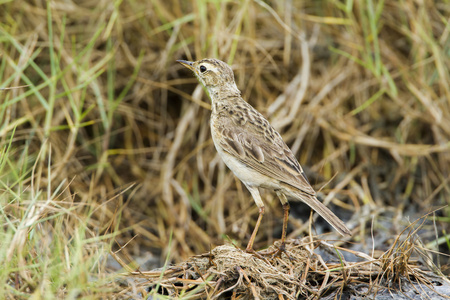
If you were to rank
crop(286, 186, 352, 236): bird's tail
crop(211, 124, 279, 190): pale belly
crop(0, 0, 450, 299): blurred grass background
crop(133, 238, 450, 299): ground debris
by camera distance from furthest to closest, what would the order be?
crop(0, 0, 450, 299): blurred grass background
crop(211, 124, 279, 190): pale belly
crop(286, 186, 352, 236): bird's tail
crop(133, 238, 450, 299): ground debris

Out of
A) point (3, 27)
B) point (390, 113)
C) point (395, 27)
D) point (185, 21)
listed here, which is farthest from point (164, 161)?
point (395, 27)

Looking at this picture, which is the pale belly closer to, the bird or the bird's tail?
the bird

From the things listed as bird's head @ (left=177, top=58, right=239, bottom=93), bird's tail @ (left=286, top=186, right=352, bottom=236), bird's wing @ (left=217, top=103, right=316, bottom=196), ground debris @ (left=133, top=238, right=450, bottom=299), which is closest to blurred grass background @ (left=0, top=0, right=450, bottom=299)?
bird's head @ (left=177, top=58, right=239, bottom=93)

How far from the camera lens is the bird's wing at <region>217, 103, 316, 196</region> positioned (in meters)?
4.70

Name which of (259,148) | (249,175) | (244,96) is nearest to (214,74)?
(259,148)

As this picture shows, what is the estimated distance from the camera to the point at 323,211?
4387 mm

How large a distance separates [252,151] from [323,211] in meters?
0.84

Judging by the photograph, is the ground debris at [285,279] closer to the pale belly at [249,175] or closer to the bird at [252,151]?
the bird at [252,151]

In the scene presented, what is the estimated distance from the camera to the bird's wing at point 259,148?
15.4 ft

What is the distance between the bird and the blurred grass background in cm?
126

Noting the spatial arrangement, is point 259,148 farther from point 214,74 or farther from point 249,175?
point 214,74

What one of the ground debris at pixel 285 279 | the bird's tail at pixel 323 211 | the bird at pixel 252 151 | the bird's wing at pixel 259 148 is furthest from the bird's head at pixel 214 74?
the ground debris at pixel 285 279

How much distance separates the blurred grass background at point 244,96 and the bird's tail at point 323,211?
172 centimetres

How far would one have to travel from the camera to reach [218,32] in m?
6.64
